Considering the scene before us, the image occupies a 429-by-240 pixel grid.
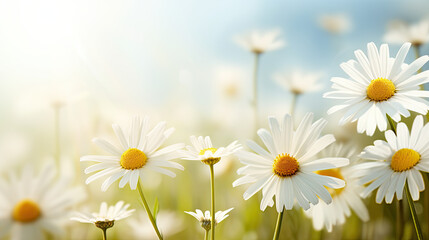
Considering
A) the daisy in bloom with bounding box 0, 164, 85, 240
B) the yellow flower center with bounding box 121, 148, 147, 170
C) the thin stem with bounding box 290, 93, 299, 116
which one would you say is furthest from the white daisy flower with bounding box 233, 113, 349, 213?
the thin stem with bounding box 290, 93, 299, 116

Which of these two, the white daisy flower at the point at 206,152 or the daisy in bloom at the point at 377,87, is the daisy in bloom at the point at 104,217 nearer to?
the white daisy flower at the point at 206,152

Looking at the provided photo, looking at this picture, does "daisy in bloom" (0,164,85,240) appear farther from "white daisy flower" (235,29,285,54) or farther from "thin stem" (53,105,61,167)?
"white daisy flower" (235,29,285,54)

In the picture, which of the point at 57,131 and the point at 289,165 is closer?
the point at 289,165

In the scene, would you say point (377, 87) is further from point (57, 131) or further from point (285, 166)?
point (57, 131)

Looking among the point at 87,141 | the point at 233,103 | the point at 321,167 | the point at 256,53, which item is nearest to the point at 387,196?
the point at 321,167

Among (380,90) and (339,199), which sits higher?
(380,90)

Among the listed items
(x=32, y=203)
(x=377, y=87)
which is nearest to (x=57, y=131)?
(x=32, y=203)

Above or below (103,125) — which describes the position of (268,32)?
above

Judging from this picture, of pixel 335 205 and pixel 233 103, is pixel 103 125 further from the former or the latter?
pixel 335 205
